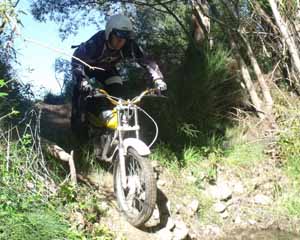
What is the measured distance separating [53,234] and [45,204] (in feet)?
1.39

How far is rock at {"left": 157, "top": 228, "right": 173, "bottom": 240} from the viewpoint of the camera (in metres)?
5.24

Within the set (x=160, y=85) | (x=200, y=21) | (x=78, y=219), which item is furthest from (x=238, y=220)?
(x=200, y=21)

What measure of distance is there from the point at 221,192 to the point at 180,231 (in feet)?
3.48

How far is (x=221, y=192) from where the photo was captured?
249 inches

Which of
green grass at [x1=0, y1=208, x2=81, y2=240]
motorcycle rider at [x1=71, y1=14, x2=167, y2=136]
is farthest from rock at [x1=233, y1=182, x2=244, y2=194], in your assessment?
green grass at [x1=0, y1=208, x2=81, y2=240]

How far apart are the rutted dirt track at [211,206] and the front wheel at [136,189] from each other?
12 centimetres

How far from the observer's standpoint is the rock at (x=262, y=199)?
6281mm

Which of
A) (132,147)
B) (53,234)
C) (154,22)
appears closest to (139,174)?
(132,147)

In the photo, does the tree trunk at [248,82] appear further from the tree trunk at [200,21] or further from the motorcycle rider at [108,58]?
the motorcycle rider at [108,58]

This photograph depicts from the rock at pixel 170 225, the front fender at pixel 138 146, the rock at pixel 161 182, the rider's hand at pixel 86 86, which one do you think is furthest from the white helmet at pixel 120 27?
the rock at pixel 170 225

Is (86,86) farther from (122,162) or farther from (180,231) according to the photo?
(180,231)

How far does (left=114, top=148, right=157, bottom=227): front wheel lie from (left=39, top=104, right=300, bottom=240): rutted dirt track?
0.12m

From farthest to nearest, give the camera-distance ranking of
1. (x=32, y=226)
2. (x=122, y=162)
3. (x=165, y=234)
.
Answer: (x=165, y=234) → (x=122, y=162) → (x=32, y=226)

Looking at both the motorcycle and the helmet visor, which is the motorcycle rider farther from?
the motorcycle
